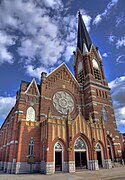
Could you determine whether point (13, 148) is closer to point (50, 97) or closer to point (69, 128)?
point (69, 128)

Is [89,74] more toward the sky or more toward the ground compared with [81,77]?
more toward the ground

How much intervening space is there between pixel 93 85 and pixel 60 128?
14435 mm

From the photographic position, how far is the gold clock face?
2653 cm

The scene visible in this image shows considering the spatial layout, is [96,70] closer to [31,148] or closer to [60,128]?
[60,128]

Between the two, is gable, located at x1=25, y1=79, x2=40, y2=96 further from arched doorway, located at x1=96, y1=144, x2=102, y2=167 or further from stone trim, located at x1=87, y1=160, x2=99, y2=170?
stone trim, located at x1=87, y1=160, x2=99, y2=170

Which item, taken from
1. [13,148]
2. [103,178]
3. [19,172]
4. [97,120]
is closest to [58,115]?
[97,120]

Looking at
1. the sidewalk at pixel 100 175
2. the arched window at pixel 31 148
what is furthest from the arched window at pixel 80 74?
the sidewalk at pixel 100 175

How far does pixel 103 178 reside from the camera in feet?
42.3

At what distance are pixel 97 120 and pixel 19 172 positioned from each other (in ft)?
50.8

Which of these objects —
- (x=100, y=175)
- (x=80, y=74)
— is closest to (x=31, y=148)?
(x=100, y=175)

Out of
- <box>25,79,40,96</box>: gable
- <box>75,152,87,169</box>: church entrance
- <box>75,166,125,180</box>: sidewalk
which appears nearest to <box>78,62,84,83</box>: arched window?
<box>25,79,40,96</box>: gable

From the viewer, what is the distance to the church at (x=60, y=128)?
62.3ft

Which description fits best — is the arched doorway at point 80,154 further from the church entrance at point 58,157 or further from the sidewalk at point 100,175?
the sidewalk at point 100,175

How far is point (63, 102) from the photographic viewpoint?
2753 centimetres
